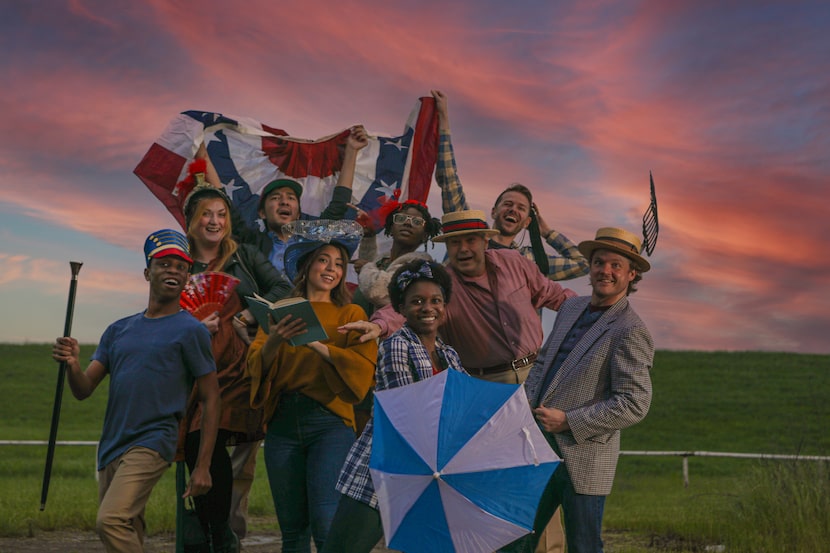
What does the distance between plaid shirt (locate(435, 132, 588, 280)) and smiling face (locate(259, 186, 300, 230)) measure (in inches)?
50.8

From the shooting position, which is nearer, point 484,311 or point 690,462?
point 484,311

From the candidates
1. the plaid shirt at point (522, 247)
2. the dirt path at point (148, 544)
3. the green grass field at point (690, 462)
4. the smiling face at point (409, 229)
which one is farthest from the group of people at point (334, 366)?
the green grass field at point (690, 462)

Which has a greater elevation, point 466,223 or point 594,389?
point 466,223

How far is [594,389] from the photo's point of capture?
5.32m

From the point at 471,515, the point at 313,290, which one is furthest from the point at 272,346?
the point at 471,515

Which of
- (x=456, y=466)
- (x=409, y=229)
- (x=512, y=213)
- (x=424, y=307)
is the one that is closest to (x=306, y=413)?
(x=424, y=307)

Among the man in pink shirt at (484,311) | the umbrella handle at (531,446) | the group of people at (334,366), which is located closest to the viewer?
the umbrella handle at (531,446)

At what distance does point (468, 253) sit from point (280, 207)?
1671 mm

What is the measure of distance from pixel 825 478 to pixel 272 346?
6.92 m

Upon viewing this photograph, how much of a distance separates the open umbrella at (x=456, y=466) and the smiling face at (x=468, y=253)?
204 centimetres

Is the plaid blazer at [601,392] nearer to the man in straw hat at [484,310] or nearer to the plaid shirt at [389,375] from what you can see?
the plaid shirt at [389,375]

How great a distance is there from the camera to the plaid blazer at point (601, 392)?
5180mm

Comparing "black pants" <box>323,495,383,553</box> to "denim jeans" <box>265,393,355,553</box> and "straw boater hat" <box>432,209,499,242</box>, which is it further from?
"straw boater hat" <box>432,209,499,242</box>

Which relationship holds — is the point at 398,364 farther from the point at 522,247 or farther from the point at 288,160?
the point at 288,160
